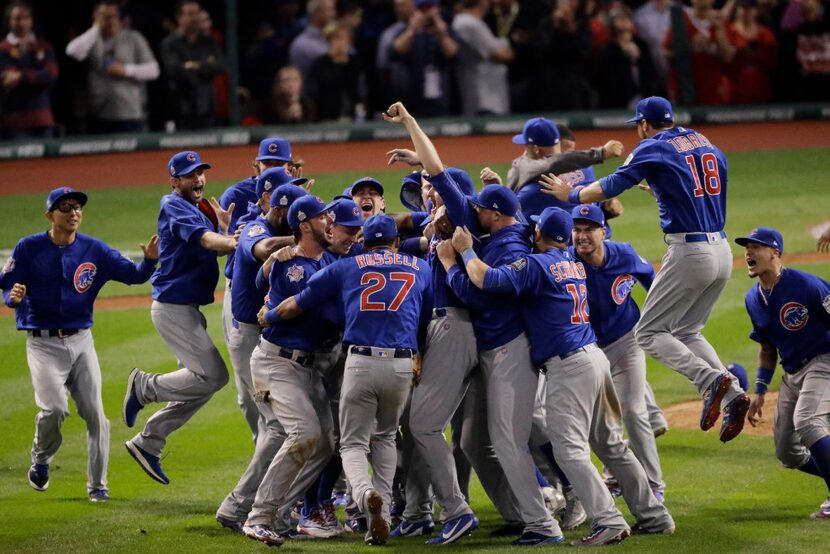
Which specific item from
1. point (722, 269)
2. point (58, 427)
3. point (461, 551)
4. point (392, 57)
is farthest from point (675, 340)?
point (392, 57)

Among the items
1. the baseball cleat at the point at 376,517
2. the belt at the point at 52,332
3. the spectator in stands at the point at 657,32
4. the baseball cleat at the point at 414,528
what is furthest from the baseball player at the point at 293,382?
the spectator in stands at the point at 657,32

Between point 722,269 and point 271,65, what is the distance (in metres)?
11.3

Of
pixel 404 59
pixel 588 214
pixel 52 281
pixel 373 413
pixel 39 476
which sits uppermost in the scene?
pixel 404 59

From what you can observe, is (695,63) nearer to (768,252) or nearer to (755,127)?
(755,127)

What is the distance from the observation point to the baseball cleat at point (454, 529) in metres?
7.70

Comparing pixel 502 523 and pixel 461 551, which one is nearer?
pixel 461 551

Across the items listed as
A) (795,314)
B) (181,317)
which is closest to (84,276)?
(181,317)

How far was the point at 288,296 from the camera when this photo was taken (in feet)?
26.0

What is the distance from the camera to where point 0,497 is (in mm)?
9156

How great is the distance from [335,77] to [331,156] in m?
1.30

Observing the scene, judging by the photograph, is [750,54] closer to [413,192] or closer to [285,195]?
[413,192]

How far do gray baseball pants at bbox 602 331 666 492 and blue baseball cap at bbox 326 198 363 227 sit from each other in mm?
1890

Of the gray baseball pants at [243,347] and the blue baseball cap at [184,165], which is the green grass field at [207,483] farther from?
the blue baseball cap at [184,165]

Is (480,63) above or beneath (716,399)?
above
